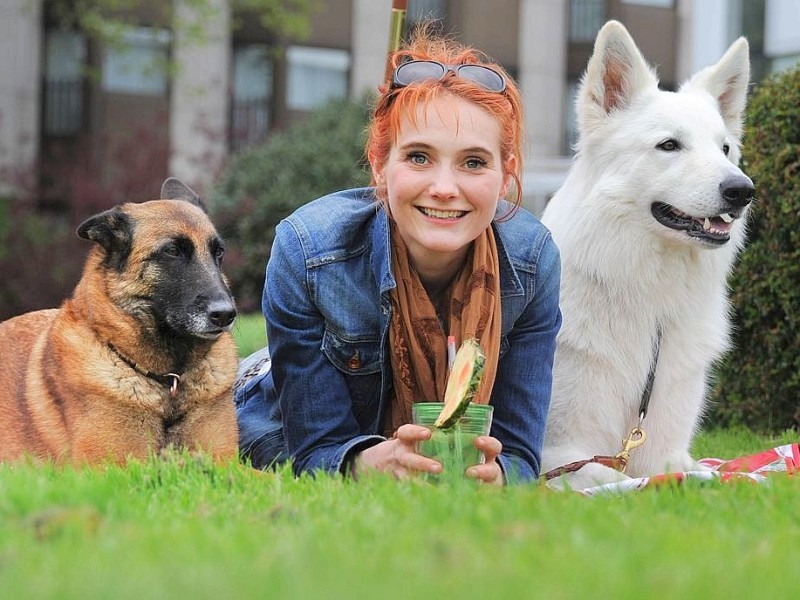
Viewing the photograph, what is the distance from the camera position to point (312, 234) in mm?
4004

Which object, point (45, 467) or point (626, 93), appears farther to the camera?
point (626, 93)

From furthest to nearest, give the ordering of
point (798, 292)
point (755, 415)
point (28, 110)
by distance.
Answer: point (28, 110), point (755, 415), point (798, 292)

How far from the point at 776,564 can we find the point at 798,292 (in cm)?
404

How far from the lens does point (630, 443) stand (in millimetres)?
4406

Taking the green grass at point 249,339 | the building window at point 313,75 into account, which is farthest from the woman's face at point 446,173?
the building window at point 313,75

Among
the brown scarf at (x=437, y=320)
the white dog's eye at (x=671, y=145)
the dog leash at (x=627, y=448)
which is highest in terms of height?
the white dog's eye at (x=671, y=145)

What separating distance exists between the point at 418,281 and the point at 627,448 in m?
1.18

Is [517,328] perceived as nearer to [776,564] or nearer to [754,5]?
[776,564]

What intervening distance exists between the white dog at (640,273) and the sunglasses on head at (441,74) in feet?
3.22

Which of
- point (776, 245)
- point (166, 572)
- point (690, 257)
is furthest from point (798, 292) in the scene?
point (166, 572)

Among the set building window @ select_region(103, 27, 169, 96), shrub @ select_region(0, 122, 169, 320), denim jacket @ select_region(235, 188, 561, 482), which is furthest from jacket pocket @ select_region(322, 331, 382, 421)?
building window @ select_region(103, 27, 169, 96)

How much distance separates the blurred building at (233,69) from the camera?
22.0 metres

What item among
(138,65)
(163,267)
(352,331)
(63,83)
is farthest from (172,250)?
(63,83)

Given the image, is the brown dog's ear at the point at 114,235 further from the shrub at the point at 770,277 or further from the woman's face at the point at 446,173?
the shrub at the point at 770,277
